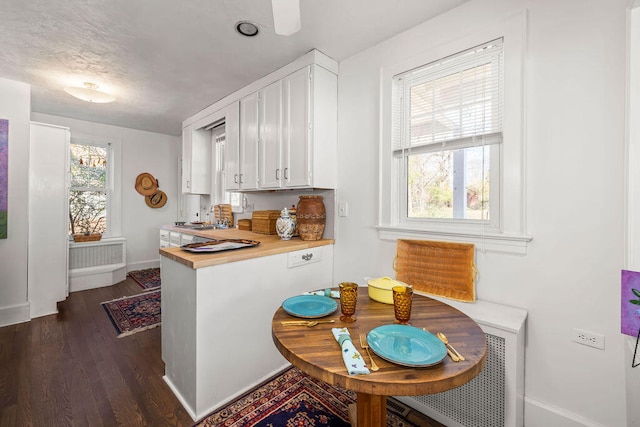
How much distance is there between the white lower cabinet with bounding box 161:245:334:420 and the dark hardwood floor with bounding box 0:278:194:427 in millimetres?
172

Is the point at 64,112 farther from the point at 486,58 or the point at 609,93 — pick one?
the point at 609,93

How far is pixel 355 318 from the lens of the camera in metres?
1.13

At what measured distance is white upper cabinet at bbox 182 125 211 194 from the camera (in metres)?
4.04

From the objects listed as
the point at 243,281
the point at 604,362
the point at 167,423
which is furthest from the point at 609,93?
the point at 167,423

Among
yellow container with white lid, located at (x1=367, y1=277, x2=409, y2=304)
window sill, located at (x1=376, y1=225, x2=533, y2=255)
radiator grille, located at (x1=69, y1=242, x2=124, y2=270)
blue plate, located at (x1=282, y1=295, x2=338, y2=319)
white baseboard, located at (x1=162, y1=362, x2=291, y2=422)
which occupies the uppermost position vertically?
window sill, located at (x1=376, y1=225, x2=533, y2=255)

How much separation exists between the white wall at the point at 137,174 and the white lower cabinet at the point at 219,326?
371cm

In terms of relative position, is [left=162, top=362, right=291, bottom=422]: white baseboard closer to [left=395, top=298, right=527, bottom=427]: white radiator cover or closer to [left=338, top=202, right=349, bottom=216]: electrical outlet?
[left=395, top=298, right=527, bottom=427]: white radiator cover

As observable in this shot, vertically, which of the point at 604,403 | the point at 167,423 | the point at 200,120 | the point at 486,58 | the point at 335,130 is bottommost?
the point at 167,423

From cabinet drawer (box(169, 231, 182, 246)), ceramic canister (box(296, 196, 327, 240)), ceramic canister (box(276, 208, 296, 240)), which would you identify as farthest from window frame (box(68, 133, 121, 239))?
ceramic canister (box(296, 196, 327, 240))

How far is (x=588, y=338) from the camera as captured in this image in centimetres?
134

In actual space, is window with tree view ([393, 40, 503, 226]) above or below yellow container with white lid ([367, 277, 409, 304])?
above

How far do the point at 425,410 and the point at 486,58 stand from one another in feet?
7.26

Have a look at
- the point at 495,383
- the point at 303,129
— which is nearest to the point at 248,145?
the point at 303,129

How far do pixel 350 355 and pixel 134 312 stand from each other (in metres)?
3.28
